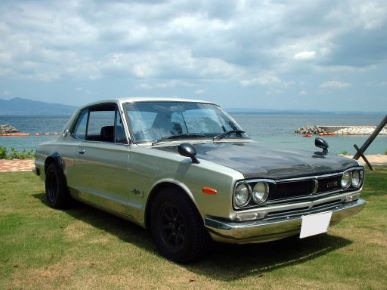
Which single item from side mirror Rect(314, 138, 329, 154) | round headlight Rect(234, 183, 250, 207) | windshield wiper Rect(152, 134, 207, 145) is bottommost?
round headlight Rect(234, 183, 250, 207)

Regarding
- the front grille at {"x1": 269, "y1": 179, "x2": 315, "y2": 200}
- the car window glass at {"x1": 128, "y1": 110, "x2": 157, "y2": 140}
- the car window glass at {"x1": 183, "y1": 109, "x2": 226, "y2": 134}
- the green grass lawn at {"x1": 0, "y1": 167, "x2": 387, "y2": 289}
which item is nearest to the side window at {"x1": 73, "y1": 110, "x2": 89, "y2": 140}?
the green grass lawn at {"x1": 0, "y1": 167, "x2": 387, "y2": 289}

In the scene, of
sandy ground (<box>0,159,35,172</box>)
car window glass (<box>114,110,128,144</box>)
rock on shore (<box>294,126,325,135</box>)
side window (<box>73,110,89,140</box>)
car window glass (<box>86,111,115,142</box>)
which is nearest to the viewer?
car window glass (<box>114,110,128,144</box>)

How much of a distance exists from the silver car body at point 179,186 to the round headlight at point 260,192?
66mm

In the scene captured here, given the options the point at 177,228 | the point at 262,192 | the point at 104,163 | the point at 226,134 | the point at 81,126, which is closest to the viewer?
the point at 262,192

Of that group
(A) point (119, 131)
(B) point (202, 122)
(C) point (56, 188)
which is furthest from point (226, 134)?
(C) point (56, 188)

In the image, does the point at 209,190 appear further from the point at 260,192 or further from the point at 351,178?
the point at 351,178

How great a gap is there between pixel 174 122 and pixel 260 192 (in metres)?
1.68

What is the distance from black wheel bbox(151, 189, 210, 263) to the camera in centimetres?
382

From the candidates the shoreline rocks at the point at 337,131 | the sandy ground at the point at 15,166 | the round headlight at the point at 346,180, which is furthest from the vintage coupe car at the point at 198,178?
the shoreline rocks at the point at 337,131

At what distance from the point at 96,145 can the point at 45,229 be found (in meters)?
1.21

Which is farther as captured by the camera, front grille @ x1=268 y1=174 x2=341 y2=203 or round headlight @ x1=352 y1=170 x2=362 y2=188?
round headlight @ x1=352 y1=170 x2=362 y2=188

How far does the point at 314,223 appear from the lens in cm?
389

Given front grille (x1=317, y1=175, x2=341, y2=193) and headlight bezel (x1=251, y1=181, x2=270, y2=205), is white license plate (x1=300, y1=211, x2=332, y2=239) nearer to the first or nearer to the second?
front grille (x1=317, y1=175, x2=341, y2=193)

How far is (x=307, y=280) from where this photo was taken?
3684 millimetres
